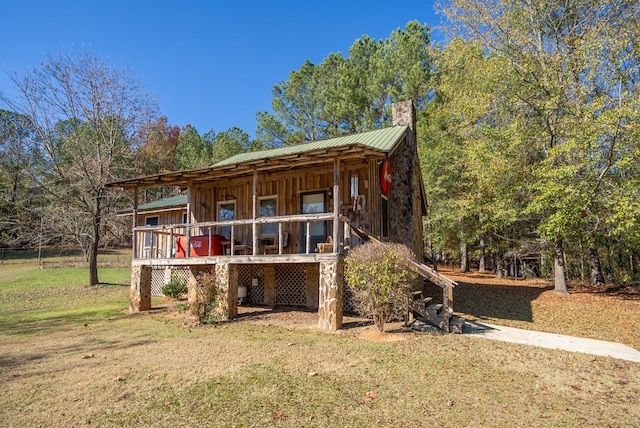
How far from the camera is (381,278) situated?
7.47 meters

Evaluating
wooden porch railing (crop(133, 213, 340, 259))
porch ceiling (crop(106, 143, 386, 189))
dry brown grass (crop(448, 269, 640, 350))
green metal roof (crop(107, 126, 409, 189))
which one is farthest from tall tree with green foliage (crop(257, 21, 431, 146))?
wooden porch railing (crop(133, 213, 340, 259))

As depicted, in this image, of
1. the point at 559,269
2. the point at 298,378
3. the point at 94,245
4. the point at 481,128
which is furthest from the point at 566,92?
the point at 94,245

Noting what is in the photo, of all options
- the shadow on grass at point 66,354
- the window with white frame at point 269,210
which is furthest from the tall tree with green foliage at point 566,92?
the shadow on grass at point 66,354

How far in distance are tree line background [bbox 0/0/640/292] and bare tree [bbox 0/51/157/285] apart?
7 centimetres

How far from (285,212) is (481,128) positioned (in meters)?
9.38

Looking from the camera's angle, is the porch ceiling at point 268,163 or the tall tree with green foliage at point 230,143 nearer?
the porch ceiling at point 268,163

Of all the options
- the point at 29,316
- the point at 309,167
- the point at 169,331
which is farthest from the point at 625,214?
the point at 29,316

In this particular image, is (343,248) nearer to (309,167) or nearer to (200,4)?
(309,167)

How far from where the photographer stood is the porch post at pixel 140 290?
11.7m

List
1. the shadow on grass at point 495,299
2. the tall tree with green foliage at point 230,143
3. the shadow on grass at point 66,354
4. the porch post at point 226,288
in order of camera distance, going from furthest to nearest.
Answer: the tall tree with green foliage at point 230,143 → the shadow on grass at point 495,299 → the porch post at point 226,288 → the shadow on grass at point 66,354

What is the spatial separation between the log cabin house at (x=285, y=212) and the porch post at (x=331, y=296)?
928 mm

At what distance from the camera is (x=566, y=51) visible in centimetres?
1373

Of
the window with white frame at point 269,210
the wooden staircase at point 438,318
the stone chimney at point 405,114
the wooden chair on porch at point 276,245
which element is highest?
the stone chimney at point 405,114

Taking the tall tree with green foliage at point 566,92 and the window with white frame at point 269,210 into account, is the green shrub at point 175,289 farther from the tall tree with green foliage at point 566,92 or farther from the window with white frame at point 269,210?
the tall tree with green foliage at point 566,92
